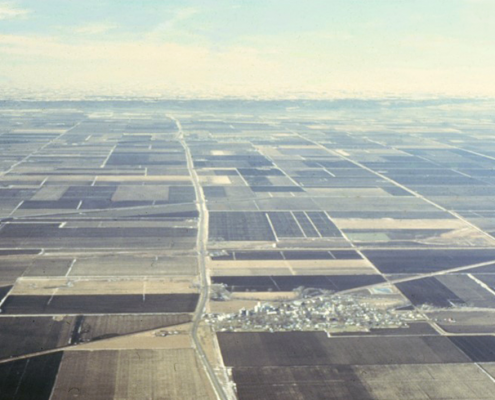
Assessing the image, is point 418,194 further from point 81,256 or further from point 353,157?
point 81,256

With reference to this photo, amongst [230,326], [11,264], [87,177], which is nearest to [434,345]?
[230,326]

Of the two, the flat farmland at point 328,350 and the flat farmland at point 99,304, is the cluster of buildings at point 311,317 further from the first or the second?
the flat farmland at point 99,304

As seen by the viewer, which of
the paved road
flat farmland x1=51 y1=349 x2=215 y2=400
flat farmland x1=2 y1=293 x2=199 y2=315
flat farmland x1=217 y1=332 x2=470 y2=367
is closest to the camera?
flat farmland x1=51 y1=349 x2=215 y2=400

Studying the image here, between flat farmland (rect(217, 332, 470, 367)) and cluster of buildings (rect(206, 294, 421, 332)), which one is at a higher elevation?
flat farmland (rect(217, 332, 470, 367))

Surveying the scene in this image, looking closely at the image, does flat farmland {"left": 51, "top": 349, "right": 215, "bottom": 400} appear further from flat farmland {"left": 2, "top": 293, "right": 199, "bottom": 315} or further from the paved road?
flat farmland {"left": 2, "top": 293, "right": 199, "bottom": 315}

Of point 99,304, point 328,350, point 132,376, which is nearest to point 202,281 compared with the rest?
point 99,304

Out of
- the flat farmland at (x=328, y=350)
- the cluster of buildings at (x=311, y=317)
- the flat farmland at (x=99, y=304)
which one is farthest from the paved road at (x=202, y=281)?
the cluster of buildings at (x=311, y=317)

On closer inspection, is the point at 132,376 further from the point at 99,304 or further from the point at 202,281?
the point at 202,281

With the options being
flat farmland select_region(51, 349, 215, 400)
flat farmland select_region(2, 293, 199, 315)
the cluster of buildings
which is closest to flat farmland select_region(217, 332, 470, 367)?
the cluster of buildings

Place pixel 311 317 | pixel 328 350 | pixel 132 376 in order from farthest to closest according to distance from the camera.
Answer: pixel 311 317, pixel 328 350, pixel 132 376
